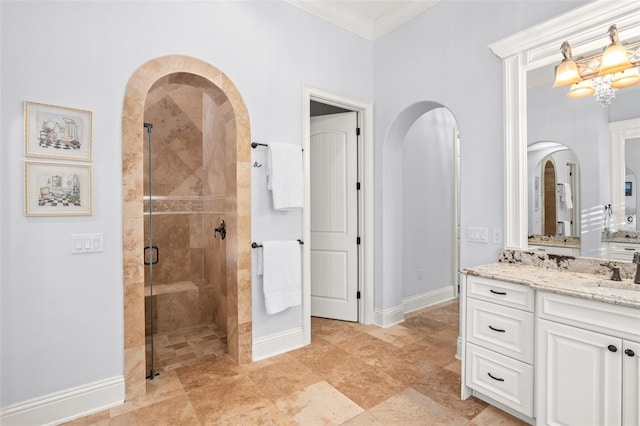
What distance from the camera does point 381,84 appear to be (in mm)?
3533

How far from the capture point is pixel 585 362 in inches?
62.1

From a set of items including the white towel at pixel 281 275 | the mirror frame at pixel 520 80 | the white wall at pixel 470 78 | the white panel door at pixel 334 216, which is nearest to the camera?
the mirror frame at pixel 520 80

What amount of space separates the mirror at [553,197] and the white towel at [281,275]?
1870mm

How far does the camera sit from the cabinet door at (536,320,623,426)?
4.91 feet

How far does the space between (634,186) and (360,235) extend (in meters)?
2.23

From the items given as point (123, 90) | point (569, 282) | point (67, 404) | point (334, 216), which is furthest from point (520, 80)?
point (67, 404)

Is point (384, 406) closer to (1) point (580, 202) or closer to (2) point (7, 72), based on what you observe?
(1) point (580, 202)

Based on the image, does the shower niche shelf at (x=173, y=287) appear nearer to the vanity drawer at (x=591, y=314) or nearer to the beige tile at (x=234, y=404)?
the beige tile at (x=234, y=404)

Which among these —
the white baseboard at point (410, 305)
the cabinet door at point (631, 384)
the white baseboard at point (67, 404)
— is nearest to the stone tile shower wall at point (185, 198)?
the white baseboard at point (67, 404)

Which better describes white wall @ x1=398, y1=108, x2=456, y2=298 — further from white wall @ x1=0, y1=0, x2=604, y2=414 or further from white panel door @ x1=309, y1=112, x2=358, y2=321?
white wall @ x1=0, y1=0, x2=604, y2=414

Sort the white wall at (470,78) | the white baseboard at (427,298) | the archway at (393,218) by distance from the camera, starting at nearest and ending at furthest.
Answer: the white wall at (470,78) < the archway at (393,218) < the white baseboard at (427,298)

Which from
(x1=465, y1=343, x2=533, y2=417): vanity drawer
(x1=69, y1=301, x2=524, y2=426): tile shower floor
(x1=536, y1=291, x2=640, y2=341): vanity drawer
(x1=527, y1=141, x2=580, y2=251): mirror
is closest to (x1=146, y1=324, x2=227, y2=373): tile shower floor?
(x1=69, y1=301, x2=524, y2=426): tile shower floor

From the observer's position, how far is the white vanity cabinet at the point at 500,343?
1.85m

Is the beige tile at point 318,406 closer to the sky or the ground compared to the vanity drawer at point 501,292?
closer to the ground
